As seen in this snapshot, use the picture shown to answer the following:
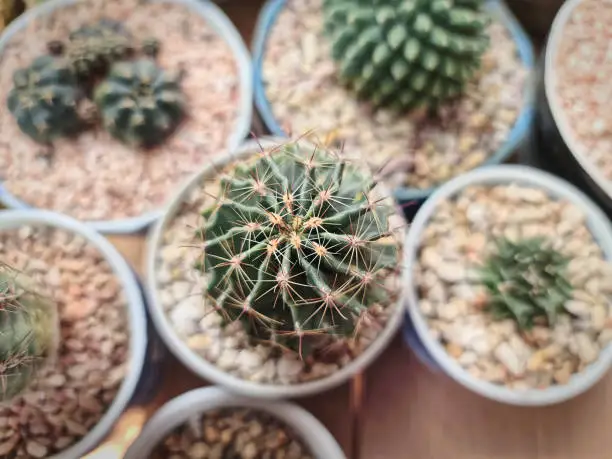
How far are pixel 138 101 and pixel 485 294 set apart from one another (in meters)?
0.61

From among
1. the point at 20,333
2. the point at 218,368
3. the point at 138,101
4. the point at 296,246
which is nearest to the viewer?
the point at 296,246

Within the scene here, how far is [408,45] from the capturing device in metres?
→ 0.97

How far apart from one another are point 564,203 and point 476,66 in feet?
0.84

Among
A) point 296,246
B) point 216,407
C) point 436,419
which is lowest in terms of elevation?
point 436,419

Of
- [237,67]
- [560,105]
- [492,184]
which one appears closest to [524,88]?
[560,105]

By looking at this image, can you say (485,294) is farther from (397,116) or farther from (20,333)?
(20,333)

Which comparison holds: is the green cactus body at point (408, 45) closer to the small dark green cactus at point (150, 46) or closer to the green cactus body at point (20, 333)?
the small dark green cactus at point (150, 46)

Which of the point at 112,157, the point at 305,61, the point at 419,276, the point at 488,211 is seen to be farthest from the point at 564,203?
the point at 112,157

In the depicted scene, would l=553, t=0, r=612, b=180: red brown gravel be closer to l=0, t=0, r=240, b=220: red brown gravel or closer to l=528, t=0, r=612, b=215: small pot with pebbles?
l=528, t=0, r=612, b=215: small pot with pebbles

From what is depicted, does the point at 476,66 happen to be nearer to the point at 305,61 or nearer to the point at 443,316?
the point at 305,61

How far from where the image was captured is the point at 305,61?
1.14 meters

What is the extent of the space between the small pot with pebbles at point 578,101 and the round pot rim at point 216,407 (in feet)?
1.86

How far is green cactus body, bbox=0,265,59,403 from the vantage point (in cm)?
82

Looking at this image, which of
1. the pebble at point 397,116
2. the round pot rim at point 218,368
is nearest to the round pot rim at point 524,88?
the pebble at point 397,116
